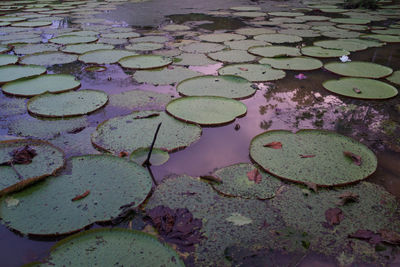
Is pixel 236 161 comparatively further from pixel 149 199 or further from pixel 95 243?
pixel 95 243

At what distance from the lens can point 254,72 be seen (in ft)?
10.6

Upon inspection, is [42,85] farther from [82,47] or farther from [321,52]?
[321,52]

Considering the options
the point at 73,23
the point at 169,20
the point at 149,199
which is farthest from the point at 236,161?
the point at 73,23

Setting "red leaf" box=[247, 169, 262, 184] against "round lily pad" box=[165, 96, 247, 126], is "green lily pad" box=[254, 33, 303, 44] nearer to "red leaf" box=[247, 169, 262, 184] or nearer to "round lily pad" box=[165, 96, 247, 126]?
"round lily pad" box=[165, 96, 247, 126]

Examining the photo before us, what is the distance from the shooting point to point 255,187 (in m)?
1.57

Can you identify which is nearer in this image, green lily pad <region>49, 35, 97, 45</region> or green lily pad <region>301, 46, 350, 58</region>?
green lily pad <region>301, 46, 350, 58</region>

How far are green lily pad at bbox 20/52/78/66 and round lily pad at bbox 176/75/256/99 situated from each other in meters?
1.81

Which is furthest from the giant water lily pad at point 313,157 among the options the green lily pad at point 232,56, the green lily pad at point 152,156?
the green lily pad at point 232,56

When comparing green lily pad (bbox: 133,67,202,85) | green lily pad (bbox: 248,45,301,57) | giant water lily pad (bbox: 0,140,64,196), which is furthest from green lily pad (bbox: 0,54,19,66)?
green lily pad (bbox: 248,45,301,57)

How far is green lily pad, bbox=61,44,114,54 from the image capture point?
13.2ft

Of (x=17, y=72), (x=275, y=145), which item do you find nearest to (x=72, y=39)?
(x=17, y=72)

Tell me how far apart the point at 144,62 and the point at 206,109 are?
1578 mm

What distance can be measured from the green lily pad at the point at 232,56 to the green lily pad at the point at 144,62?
0.63 metres

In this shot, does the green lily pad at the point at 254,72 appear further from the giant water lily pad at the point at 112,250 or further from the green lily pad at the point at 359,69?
the giant water lily pad at the point at 112,250
